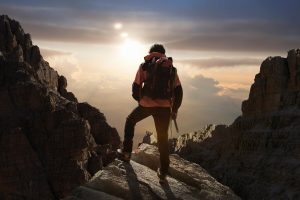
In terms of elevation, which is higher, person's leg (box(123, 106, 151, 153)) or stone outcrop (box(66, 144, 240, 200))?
person's leg (box(123, 106, 151, 153))

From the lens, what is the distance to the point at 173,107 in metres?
13.8

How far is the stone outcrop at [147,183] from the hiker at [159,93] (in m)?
0.57

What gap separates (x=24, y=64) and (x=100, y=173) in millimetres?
101798

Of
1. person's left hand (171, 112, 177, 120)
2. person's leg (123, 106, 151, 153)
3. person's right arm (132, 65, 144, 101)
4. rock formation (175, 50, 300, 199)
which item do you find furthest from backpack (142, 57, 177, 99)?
rock formation (175, 50, 300, 199)

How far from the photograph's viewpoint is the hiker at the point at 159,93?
13.0m

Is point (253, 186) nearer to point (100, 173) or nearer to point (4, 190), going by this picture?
point (100, 173)

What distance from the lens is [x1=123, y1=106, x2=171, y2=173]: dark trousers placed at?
44.0ft

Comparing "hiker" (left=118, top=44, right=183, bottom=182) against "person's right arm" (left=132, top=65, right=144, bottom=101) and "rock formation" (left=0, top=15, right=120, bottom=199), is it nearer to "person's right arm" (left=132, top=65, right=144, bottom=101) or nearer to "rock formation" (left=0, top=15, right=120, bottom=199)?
"person's right arm" (left=132, top=65, right=144, bottom=101)

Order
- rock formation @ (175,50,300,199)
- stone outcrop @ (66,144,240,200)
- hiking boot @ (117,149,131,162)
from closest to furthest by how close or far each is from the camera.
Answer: stone outcrop @ (66,144,240,200)
hiking boot @ (117,149,131,162)
rock formation @ (175,50,300,199)

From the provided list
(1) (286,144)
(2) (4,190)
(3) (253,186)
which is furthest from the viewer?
(2) (4,190)

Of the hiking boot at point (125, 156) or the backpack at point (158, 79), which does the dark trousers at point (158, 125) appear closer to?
the hiking boot at point (125, 156)

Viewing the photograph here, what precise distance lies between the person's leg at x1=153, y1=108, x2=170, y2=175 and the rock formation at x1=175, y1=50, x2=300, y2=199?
4.11 meters

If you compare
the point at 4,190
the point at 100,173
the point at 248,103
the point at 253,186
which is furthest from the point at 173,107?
the point at 4,190

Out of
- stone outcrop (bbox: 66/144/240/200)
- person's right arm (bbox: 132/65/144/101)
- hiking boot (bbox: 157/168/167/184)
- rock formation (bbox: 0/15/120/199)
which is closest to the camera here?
stone outcrop (bbox: 66/144/240/200)
